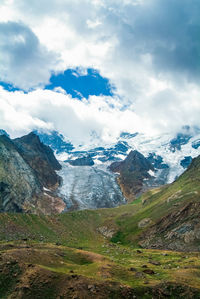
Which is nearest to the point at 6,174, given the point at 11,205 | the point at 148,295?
the point at 11,205

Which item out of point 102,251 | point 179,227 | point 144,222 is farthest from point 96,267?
point 144,222

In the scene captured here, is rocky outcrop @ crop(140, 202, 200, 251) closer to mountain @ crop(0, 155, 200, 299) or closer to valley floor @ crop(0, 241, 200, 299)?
mountain @ crop(0, 155, 200, 299)

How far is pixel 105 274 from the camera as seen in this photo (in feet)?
151

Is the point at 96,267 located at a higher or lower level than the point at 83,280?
higher

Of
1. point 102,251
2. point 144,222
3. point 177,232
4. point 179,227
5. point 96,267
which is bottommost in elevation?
point 96,267

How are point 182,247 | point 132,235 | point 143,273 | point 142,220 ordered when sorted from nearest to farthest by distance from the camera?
point 143,273 → point 182,247 → point 132,235 → point 142,220

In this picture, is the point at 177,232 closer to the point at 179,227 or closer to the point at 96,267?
the point at 179,227

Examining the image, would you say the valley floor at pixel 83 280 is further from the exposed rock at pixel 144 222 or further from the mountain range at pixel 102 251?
the exposed rock at pixel 144 222

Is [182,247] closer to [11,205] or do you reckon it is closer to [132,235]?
[132,235]

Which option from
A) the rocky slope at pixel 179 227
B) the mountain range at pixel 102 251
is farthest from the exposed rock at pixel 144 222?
the rocky slope at pixel 179 227

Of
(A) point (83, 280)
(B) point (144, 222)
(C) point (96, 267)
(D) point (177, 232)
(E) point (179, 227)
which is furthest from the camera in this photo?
(B) point (144, 222)

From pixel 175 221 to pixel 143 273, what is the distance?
6596 cm

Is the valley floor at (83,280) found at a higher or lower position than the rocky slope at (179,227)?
lower

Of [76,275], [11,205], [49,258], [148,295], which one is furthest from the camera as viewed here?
[11,205]
